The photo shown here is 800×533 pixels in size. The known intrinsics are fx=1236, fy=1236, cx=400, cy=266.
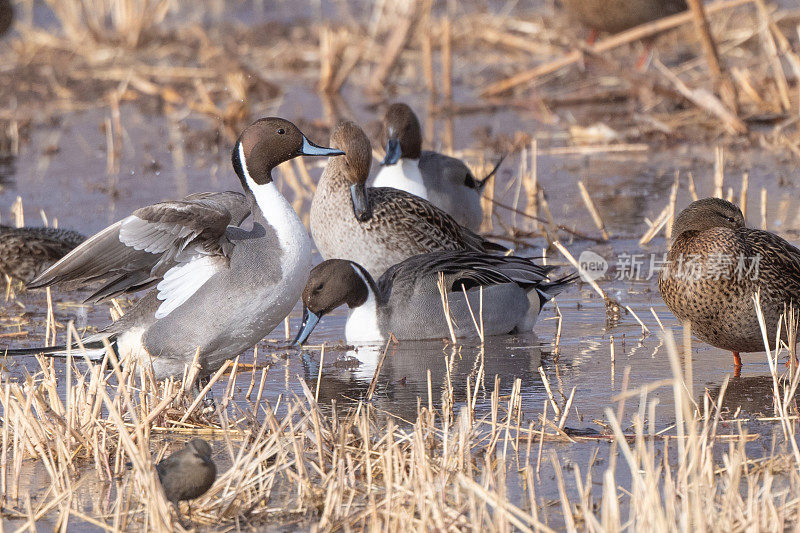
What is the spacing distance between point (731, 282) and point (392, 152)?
310 cm

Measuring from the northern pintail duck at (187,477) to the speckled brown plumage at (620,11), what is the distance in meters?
9.68

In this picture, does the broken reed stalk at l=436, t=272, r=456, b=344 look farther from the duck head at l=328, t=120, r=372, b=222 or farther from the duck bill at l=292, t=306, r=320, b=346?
the duck head at l=328, t=120, r=372, b=222

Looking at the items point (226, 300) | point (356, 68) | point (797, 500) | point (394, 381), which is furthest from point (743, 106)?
point (797, 500)

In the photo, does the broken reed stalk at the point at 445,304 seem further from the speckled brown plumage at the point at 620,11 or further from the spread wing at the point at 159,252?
the speckled brown plumage at the point at 620,11

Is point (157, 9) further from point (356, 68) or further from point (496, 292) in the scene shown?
point (496, 292)

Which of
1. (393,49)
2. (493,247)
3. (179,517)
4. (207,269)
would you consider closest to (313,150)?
(207,269)

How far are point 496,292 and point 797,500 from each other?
2725mm

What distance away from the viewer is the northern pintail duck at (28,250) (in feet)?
21.9

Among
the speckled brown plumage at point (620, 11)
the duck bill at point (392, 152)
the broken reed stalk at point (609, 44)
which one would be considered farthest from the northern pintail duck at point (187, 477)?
the speckled brown plumage at point (620, 11)

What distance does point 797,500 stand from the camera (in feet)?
9.80

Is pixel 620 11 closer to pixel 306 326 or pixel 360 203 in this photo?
pixel 360 203

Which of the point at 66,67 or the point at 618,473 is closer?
the point at 618,473

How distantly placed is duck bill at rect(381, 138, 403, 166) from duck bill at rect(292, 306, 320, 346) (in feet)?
6.56

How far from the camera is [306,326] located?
212 inches
